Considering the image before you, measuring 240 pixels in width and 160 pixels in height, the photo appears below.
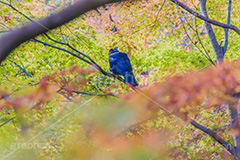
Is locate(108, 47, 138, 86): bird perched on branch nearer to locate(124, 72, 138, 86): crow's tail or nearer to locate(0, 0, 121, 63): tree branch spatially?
locate(124, 72, 138, 86): crow's tail

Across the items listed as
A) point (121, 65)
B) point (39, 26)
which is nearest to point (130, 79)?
point (121, 65)

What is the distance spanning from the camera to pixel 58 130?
4297 mm

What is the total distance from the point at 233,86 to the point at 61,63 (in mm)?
3491

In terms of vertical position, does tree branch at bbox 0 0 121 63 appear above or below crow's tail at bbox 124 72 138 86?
above

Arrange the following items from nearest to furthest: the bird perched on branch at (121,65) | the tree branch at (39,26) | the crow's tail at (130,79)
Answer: the tree branch at (39,26) → the crow's tail at (130,79) → the bird perched on branch at (121,65)

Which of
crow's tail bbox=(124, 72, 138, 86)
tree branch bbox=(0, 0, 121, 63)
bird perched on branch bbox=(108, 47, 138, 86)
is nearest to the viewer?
tree branch bbox=(0, 0, 121, 63)

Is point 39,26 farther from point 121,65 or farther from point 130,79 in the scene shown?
point 121,65

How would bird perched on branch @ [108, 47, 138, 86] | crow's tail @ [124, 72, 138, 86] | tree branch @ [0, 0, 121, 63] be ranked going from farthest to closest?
1. bird perched on branch @ [108, 47, 138, 86]
2. crow's tail @ [124, 72, 138, 86]
3. tree branch @ [0, 0, 121, 63]

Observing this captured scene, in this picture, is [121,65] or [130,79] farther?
[121,65]

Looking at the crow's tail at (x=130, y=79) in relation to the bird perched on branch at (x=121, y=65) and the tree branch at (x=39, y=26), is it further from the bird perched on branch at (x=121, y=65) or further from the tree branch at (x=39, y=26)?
the tree branch at (x=39, y=26)

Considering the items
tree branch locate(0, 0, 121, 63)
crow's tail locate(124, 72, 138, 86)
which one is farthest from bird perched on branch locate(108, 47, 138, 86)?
tree branch locate(0, 0, 121, 63)

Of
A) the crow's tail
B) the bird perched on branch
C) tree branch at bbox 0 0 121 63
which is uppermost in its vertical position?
tree branch at bbox 0 0 121 63

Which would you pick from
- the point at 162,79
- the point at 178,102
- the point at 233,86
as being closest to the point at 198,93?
the point at 178,102

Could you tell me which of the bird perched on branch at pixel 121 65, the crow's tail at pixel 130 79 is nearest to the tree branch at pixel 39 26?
the crow's tail at pixel 130 79
